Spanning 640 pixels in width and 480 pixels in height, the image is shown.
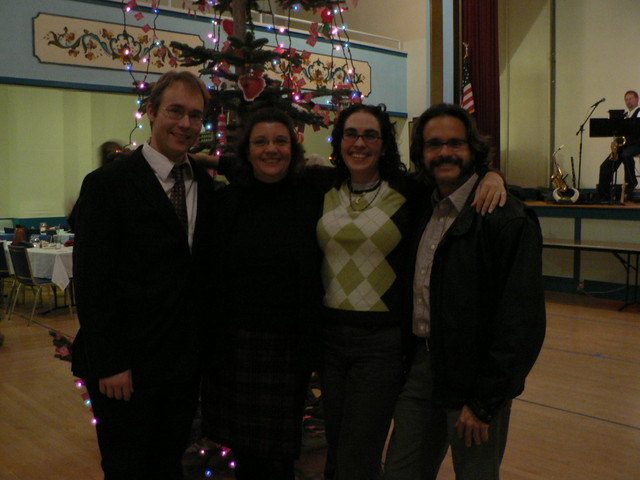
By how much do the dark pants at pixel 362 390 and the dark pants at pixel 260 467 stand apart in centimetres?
22

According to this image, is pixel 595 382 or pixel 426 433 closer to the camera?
pixel 426 433

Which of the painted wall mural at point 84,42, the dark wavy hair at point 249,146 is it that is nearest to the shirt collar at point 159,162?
the dark wavy hair at point 249,146

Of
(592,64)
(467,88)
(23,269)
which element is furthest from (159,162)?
(592,64)

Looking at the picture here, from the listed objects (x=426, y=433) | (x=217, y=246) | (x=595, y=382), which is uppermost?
(x=217, y=246)

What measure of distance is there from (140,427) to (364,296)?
2.46 ft

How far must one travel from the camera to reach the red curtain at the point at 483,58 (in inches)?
360

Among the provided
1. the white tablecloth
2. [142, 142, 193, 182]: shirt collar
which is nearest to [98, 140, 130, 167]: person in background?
[142, 142, 193, 182]: shirt collar

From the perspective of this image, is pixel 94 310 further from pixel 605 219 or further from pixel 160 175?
pixel 605 219

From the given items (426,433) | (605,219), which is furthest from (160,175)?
(605,219)

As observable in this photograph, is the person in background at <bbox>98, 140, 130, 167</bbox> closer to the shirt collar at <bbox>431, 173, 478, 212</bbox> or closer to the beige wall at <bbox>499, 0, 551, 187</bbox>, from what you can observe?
the shirt collar at <bbox>431, 173, 478, 212</bbox>

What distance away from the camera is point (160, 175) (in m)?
1.96

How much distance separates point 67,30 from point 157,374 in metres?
7.25

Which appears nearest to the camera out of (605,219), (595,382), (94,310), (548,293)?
(94,310)

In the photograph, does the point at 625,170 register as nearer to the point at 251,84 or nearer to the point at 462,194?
the point at 251,84
